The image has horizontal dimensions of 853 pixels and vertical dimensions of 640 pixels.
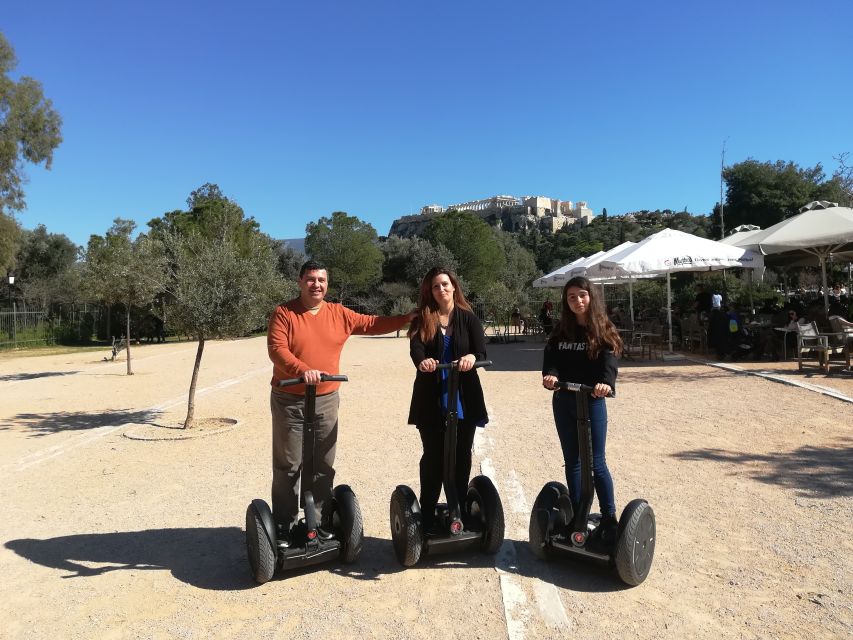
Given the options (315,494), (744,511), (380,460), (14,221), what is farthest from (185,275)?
(14,221)

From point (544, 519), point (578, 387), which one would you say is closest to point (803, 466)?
point (544, 519)

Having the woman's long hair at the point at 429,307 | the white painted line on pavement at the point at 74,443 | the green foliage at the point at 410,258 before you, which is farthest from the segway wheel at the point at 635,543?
the green foliage at the point at 410,258

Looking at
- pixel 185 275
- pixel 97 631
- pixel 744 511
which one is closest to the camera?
pixel 97 631

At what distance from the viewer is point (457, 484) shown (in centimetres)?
367

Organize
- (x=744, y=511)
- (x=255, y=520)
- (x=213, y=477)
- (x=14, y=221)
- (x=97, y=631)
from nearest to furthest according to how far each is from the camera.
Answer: (x=97, y=631) → (x=255, y=520) → (x=744, y=511) → (x=213, y=477) → (x=14, y=221)

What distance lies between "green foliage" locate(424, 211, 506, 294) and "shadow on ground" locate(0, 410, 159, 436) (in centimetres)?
4431

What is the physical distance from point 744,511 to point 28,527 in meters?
5.14

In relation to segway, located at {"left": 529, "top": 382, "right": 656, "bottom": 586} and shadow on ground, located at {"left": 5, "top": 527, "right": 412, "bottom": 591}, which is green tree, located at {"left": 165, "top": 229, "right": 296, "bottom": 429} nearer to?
shadow on ground, located at {"left": 5, "top": 527, "right": 412, "bottom": 591}

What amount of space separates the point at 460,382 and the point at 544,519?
91 centimetres

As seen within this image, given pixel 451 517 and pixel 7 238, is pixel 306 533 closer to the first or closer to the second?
pixel 451 517

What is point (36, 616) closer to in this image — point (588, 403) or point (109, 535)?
point (109, 535)

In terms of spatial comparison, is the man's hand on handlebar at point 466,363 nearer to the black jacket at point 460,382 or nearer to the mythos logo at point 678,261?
the black jacket at point 460,382

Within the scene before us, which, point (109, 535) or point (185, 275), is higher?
point (185, 275)

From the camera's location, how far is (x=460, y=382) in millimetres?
3561
